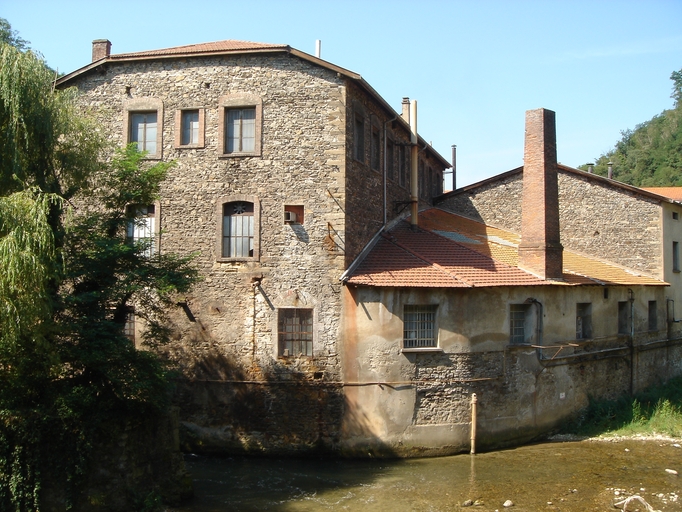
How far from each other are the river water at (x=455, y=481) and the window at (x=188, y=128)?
808cm

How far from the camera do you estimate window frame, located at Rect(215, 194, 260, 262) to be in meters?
17.1

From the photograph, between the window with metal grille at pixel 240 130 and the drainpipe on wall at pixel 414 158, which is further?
the drainpipe on wall at pixel 414 158

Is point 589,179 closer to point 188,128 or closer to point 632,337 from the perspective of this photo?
point 632,337

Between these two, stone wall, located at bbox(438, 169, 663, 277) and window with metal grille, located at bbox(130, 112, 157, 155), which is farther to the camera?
stone wall, located at bbox(438, 169, 663, 277)

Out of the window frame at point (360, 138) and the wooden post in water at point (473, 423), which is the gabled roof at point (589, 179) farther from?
the wooden post in water at point (473, 423)

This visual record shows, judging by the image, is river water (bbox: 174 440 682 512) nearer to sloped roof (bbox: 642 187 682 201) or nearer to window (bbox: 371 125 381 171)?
window (bbox: 371 125 381 171)

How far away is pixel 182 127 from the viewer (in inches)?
701

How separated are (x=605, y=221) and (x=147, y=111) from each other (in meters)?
16.1

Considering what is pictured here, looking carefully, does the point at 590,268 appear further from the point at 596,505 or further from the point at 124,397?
the point at 124,397

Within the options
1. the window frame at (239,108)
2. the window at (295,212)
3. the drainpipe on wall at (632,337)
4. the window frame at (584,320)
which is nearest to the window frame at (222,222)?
the window at (295,212)

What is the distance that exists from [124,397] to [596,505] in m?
9.22

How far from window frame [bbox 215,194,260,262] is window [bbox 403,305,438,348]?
13.4ft

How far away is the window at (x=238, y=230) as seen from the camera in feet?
56.9

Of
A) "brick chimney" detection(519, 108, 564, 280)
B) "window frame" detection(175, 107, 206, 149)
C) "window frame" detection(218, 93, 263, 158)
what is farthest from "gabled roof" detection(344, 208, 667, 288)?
"window frame" detection(175, 107, 206, 149)
